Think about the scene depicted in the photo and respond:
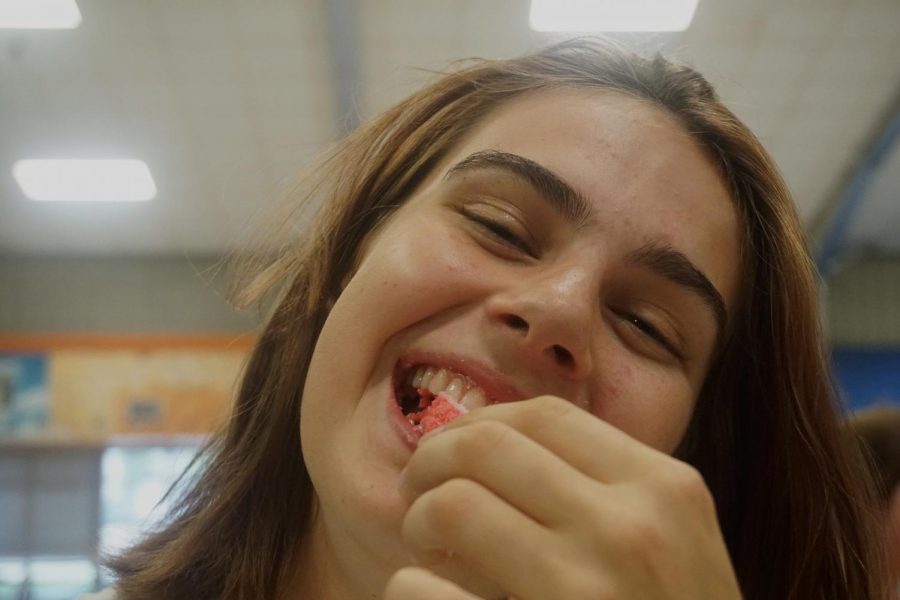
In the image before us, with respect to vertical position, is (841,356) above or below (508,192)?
below

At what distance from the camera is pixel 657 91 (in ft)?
3.76

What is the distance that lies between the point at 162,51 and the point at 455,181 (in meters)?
2.90

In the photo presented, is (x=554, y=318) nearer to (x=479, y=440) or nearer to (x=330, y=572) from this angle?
(x=479, y=440)

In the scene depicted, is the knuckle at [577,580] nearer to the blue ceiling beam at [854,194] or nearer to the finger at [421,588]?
the finger at [421,588]

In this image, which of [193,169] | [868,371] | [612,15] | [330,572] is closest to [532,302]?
[330,572]

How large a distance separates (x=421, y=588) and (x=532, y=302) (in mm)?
358

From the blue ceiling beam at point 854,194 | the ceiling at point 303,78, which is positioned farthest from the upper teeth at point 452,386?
the blue ceiling beam at point 854,194

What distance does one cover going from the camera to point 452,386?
0.89 m

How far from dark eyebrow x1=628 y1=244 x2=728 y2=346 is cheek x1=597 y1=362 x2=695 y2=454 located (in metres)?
0.10

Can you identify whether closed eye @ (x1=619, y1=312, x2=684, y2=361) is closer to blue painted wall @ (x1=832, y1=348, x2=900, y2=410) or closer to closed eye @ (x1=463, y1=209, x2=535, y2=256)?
closed eye @ (x1=463, y1=209, x2=535, y2=256)

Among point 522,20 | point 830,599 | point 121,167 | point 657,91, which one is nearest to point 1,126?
point 121,167

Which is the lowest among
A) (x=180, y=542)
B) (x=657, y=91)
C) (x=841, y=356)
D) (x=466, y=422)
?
(x=841, y=356)

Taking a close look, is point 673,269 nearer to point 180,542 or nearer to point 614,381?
point 614,381

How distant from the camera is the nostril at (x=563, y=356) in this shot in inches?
33.9
